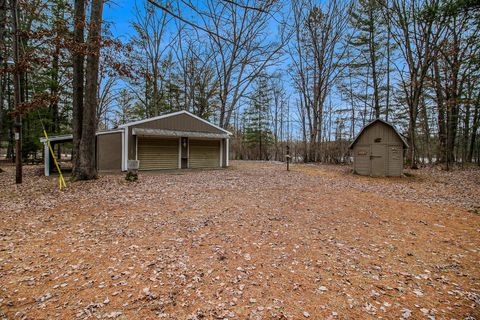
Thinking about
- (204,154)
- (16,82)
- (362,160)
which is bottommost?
(362,160)

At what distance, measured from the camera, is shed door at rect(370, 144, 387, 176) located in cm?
1168

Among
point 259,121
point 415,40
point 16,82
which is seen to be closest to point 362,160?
point 415,40

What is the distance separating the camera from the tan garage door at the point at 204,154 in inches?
617

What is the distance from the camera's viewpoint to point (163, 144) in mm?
14469

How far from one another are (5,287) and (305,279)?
3.53 metres

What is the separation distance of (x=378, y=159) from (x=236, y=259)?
1139 centimetres

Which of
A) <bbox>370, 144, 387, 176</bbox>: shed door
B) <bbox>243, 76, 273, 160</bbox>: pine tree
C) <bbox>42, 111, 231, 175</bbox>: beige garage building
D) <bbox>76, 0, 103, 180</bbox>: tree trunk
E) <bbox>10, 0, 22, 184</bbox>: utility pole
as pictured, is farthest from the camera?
<bbox>243, 76, 273, 160</bbox>: pine tree

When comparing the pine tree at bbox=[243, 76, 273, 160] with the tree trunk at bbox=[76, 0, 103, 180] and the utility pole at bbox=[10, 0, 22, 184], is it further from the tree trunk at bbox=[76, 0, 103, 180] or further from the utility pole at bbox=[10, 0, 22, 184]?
the utility pole at bbox=[10, 0, 22, 184]

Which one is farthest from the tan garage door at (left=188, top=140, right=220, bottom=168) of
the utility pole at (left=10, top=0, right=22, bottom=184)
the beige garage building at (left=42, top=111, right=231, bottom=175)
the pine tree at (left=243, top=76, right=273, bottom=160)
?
the pine tree at (left=243, top=76, right=273, bottom=160)

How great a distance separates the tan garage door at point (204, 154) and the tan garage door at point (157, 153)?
1161mm

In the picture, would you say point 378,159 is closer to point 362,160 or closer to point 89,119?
point 362,160

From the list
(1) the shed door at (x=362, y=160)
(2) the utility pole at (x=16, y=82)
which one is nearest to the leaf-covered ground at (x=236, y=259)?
(2) the utility pole at (x=16, y=82)

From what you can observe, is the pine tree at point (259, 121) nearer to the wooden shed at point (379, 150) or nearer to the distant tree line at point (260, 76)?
the distant tree line at point (260, 76)

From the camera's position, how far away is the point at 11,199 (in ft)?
21.1
